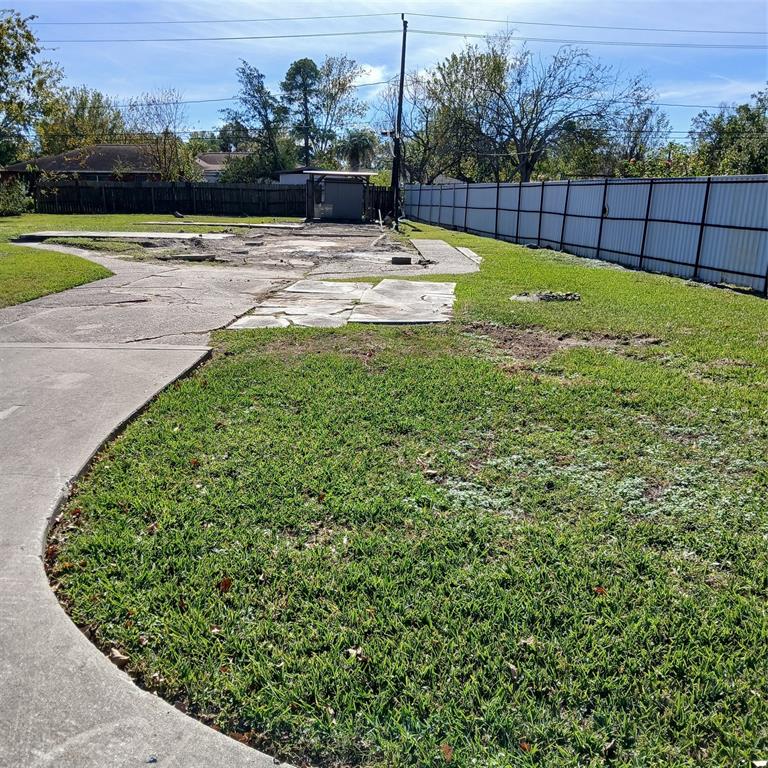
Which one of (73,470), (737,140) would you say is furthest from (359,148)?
(73,470)

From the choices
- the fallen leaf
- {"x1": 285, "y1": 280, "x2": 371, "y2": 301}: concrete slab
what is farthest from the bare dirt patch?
the fallen leaf

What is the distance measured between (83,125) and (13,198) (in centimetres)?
2291


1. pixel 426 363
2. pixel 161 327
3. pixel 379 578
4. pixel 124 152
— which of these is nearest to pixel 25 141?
pixel 124 152

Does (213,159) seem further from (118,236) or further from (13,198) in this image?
(118,236)

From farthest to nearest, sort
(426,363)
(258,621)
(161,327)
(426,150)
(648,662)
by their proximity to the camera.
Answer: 1. (426,150)
2. (161,327)
3. (426,363)
4. (258,621)
5. (648,662)

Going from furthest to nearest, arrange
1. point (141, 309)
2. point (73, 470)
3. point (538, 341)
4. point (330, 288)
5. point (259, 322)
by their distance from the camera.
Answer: point (330, 288) < point (141, 309) < point (259, 322) < point (538, 341) < point (73, 470)

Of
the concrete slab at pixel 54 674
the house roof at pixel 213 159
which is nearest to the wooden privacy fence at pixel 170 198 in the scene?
the house roof at pixel 213 159

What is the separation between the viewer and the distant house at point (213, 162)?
58.3 metres

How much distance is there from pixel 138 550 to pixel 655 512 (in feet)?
7.98

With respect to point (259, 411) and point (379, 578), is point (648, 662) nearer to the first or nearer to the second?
point (379, 578)

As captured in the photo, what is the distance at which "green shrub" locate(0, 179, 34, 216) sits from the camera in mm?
28656

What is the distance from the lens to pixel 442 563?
2832mm

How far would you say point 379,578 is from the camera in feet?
8.93

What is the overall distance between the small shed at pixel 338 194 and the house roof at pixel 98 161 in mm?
14969
